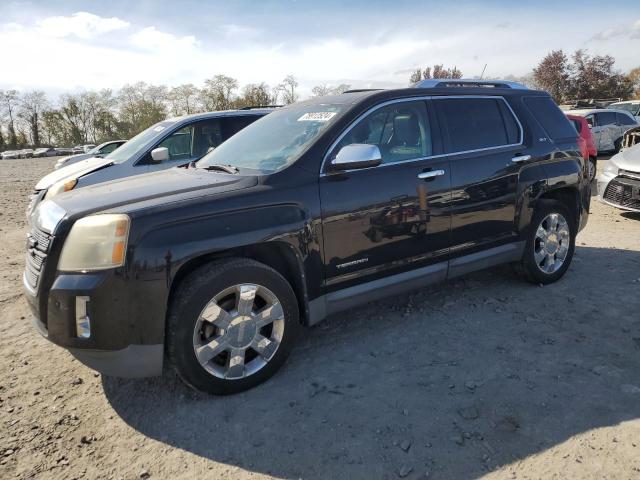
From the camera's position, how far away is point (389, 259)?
3539 millimetres

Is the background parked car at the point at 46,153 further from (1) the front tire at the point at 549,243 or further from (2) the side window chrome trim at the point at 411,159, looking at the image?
(1) the front tire at the point at 549,243

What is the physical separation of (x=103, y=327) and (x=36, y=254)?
27.7 inches

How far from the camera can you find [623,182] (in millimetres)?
7234

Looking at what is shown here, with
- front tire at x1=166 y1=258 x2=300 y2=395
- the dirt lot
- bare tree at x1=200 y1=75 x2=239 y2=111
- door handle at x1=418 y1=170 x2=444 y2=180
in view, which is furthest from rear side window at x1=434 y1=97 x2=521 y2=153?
bare tree at x1=200 y1=75 x2=239 y2=111

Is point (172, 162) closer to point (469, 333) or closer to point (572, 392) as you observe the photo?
point (469, 333)

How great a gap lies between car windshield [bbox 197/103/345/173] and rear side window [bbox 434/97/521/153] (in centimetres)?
100

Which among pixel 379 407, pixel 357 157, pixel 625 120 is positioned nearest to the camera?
pixel 379 407

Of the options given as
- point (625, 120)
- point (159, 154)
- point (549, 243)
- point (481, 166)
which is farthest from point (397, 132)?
point (625, 120)

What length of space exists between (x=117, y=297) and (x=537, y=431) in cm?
239

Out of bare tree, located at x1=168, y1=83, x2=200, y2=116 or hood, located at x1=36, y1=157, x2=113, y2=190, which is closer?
hood, located at x1=36, y1=157, x2=113, y2=190

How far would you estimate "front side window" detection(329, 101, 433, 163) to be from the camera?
11.6 feet

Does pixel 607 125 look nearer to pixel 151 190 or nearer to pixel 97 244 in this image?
pixel 151 190

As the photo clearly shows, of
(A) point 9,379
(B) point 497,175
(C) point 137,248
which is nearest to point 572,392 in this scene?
(B) point 497,175

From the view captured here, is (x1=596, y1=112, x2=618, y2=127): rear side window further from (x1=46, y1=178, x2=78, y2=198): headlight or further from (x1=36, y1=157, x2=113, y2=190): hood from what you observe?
(x1=46, y1=178, x2=78, y2=198): headlight
